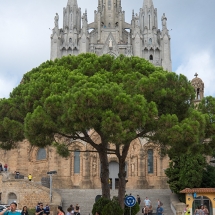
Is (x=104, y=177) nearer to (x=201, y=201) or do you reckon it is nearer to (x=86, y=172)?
(x=201, y=201)

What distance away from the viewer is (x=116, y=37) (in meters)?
65.4

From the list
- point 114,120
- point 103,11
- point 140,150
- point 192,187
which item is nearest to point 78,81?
point 114,120

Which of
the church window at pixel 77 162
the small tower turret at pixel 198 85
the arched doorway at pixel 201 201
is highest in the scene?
the small tower turret at pixel 198 85

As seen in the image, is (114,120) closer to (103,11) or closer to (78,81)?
(78,81)

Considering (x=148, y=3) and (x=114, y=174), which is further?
(x=148, y=3)

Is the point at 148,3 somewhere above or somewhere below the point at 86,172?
above

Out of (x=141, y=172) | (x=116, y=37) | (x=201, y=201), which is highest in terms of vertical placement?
(x=116, y=37)

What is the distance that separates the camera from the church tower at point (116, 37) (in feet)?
206

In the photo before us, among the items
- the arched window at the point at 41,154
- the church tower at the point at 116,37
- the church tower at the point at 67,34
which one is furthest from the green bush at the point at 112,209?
the church tower at the point at 67,34

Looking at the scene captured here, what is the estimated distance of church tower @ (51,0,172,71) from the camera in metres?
62.8

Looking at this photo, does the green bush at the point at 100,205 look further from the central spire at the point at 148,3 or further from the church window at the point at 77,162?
the central spire at the point at 148,3

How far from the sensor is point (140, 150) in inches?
1495

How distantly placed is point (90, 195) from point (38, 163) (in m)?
9.92

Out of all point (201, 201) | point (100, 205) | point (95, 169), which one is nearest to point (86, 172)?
point (95, 169)
